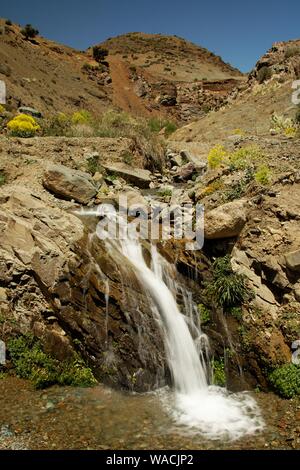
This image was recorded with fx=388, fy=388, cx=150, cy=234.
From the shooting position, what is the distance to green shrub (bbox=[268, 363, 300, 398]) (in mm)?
7715

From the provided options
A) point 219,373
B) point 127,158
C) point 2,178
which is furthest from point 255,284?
point 127,158

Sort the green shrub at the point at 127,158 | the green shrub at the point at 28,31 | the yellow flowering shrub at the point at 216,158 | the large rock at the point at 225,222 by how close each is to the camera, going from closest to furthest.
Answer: the large rock at the point at 225,222
the yellow flowering shrub at the point at 216,158
the green shrub at the point at 127,158
the green shrub at the point at 28,31

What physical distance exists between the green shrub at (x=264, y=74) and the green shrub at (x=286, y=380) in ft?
93.4

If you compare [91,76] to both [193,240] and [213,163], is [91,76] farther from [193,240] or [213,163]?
[193,240]

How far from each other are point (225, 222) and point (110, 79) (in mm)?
45766

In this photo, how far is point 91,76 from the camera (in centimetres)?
4959

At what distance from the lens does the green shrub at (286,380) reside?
25.3 ft

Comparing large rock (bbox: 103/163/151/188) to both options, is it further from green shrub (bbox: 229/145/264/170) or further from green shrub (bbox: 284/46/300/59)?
green shrub (bbox: 284/46/300/59)

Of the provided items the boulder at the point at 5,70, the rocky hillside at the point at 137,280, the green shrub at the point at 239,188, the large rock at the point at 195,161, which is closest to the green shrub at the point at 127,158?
the large rock at the point at 195,161

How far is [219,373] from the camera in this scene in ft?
27.8

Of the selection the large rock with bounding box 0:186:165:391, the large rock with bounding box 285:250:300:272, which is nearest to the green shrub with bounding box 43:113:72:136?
the large rock with bounding box 0:186:165:391

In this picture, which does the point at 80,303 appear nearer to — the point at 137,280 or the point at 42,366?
the point at 137,280

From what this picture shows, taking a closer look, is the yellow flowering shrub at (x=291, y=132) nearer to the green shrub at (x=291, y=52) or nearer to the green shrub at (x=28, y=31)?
the green shrub at (x=291, y=52)

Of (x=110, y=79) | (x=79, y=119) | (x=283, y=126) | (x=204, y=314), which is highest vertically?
(x=110, y=79)
